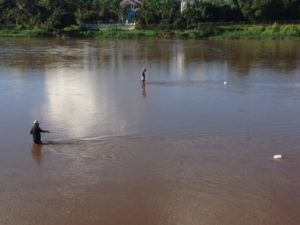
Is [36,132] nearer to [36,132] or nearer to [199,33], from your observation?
[36,132]

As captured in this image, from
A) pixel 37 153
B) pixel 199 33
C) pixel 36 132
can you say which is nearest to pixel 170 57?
pixel 199 33

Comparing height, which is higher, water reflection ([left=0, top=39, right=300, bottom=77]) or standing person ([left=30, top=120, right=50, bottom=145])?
water reflection ([left=0, top=39, right=300, bottom=77])

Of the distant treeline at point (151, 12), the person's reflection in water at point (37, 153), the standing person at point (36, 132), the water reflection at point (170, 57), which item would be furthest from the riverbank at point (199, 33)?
the person's reflection in water at point (37, 153)

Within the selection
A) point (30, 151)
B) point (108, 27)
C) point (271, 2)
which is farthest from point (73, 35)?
point (30, 151)

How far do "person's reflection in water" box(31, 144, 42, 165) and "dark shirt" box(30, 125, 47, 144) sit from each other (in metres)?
0.19

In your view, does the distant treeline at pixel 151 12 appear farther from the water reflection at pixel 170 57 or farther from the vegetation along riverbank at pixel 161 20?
the water reflection at pixel 170 57

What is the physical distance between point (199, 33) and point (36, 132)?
2265 inches

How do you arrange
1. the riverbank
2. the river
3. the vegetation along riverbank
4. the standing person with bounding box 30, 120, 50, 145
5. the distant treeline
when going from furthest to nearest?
the distant treeline → the vegetation along riverbank → the riverbank → the standing person with bounding box 30, 120, 50, 145 → the river

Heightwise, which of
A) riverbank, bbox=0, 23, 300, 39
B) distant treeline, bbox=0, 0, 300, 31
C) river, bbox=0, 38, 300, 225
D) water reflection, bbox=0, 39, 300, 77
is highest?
distant treeline, bbox=0, 0, 300, 31

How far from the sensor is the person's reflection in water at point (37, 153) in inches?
620

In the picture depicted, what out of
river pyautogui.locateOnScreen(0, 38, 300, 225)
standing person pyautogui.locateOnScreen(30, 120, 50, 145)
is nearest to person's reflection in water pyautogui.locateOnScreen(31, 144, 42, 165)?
river pyautogui.locateOnScreen(0, 38, 300, 225)

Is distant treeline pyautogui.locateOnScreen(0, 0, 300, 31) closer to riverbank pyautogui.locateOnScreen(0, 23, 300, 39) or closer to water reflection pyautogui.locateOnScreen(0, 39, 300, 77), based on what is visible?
riverbank pyautogui.locateOnScreen(0, 23, 300, 39)

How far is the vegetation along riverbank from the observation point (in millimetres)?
72438

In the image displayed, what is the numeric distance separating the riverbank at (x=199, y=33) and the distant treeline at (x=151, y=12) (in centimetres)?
230
